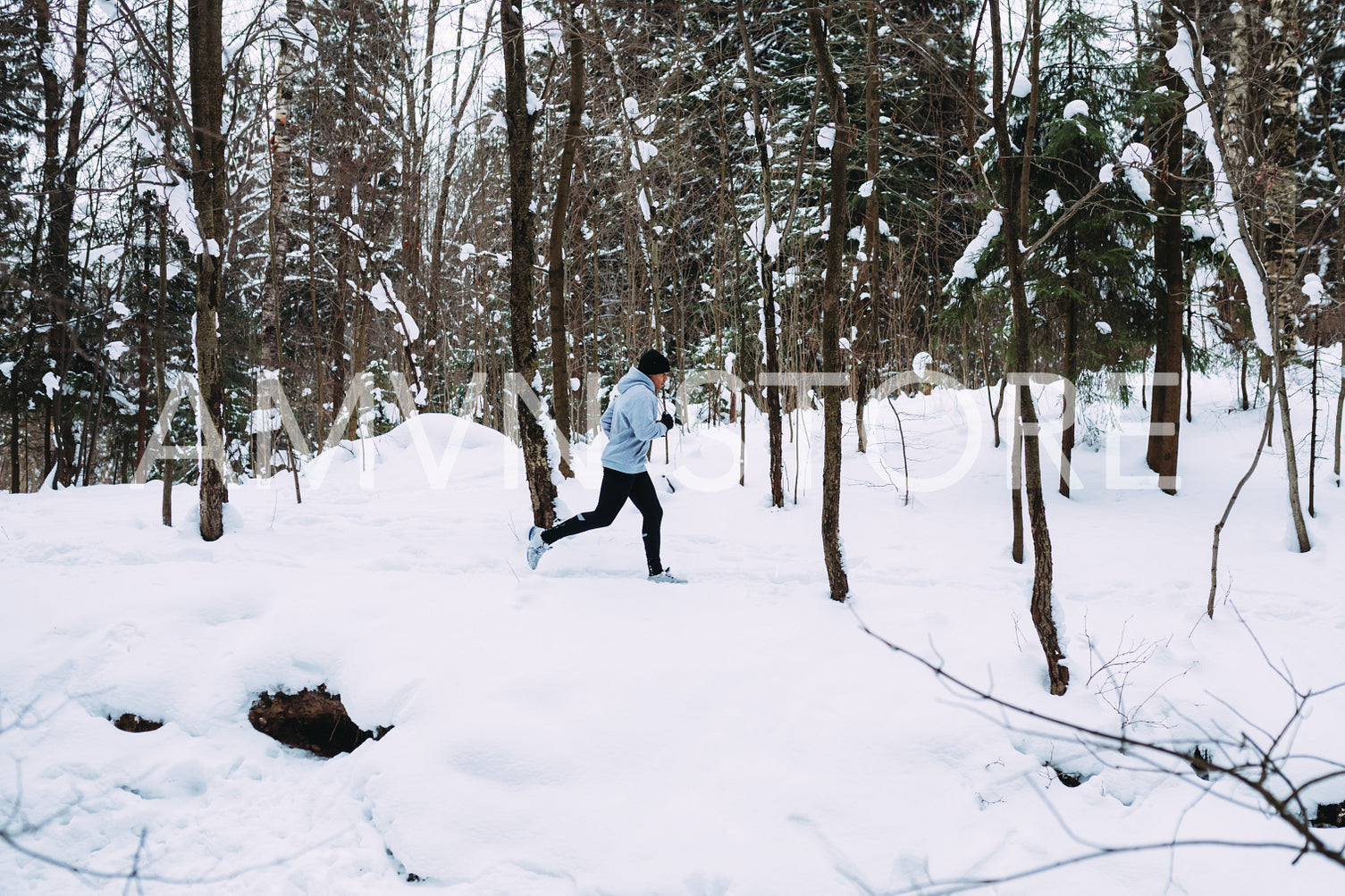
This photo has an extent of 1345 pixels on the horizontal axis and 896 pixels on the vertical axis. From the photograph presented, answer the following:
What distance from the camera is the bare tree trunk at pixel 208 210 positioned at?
612cm

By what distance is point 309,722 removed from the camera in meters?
4.56

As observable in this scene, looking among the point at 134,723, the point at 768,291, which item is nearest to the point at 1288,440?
the point at 768,291

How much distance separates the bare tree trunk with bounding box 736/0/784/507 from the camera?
7.37m

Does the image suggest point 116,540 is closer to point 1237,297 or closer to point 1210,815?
point 1210,815

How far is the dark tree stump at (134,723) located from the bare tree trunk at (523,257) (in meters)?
3.03

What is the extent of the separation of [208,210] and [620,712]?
214 inches

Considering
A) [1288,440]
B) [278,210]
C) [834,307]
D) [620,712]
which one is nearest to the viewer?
[620,712]

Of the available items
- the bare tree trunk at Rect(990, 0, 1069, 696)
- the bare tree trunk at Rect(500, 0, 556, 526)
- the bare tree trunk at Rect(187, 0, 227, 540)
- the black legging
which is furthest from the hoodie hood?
the bare tree trunk at Rect(187, 0, 227, 540)

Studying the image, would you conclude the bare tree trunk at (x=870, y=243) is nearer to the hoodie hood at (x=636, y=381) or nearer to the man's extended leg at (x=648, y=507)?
the hoodie hood at (x=636, y=381)

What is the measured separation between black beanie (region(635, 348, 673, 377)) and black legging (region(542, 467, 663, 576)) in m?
0.81

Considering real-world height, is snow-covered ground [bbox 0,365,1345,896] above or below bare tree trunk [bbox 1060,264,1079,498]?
below

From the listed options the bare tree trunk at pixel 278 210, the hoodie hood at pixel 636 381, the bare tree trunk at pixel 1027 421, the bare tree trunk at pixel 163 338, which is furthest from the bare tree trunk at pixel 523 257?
the bare tree trunk at pixel 278 210

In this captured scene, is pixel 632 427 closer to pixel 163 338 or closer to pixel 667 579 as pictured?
pixel 667 579

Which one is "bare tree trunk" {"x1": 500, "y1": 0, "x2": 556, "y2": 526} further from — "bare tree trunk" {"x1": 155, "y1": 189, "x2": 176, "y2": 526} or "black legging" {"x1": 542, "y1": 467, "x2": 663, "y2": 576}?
"bare tree trunk" {"x1": 155, "y1": 189, "x2": 176, "y2": 526}
